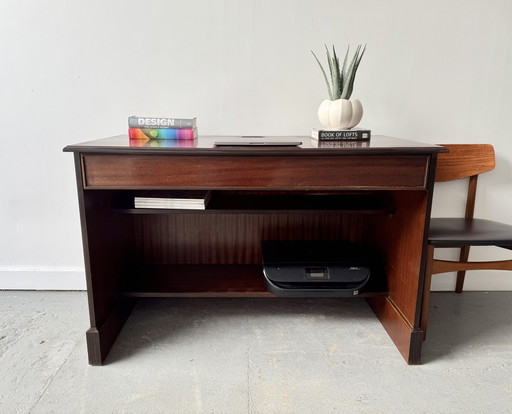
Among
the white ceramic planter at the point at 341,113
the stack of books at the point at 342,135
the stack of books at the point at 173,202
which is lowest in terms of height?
the stack of books at the point at 173,202

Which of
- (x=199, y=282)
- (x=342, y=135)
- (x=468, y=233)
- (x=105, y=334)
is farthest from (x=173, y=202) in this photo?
(x=468, y=233)

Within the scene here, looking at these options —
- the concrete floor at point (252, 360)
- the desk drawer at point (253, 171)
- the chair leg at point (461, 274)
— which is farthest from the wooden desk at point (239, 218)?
the chair leg at point (461, 274)

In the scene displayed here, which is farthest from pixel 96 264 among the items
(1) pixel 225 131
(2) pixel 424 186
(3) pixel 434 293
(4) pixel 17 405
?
(3) pixel 434 293

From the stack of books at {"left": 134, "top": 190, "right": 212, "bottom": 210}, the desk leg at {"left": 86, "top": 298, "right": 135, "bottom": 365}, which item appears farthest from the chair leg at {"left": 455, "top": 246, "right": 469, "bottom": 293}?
the desk leg at {"left": 86, "top": 298, "right": 135, "bottom": 365}

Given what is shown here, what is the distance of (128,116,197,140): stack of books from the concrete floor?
2.49 ft

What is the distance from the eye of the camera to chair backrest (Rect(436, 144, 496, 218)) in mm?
1630

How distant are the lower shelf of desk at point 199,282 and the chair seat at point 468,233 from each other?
31cm

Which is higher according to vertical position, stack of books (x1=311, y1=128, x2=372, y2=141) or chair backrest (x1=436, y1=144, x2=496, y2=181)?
stack of books (x1=311, y1=128, x2=372, y2=141)

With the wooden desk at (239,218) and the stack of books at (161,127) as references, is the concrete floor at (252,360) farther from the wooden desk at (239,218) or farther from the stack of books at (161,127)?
the stack of books at (161,127)

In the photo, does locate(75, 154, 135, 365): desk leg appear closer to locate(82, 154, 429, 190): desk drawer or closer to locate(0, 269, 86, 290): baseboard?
locate(82, 154, 429, 190): desk drawer

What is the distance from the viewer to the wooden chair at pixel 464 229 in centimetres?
131

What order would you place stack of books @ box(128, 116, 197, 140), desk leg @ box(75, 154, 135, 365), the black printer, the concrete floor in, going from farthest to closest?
the black printer → stack of books @ box(128, 116, 197, 140) → desk leg @ box(75, 154, 135, 365) → the concrete floor

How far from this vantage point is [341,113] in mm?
1378

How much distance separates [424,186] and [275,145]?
0.49 metres
